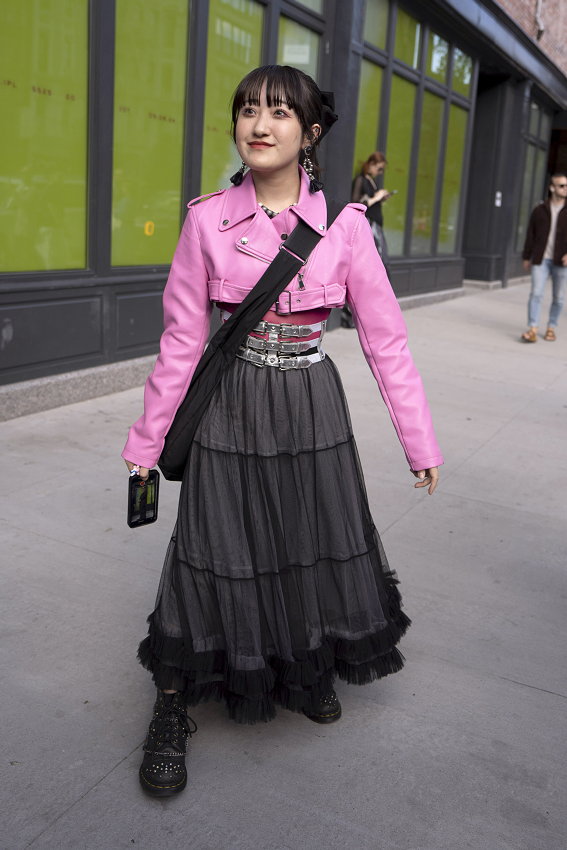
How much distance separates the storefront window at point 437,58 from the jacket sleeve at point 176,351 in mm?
11810

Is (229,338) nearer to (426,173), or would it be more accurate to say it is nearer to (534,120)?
(426,173)

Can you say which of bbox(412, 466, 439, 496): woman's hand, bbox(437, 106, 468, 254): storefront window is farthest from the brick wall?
bbox(412, 466, 439, 496): woman's hand

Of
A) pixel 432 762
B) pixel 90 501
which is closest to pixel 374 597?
pixel 432 762

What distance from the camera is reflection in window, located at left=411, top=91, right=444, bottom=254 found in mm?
13477

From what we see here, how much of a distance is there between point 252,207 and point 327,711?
4.99 feet

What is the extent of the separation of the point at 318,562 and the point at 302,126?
3.96 feet

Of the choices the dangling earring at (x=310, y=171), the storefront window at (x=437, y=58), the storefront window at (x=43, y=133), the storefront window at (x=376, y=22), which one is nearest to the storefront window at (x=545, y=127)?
the storefront window at (x=437, y=58)

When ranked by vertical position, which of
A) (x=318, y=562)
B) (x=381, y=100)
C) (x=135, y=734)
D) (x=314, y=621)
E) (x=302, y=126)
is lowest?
(x=135, y=734)

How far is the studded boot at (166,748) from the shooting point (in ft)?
7.71

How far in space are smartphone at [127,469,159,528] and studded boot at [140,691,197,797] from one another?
0.51 metres

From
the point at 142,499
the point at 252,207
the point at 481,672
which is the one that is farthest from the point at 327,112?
the point at 481,672

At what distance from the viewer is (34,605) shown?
336 cm

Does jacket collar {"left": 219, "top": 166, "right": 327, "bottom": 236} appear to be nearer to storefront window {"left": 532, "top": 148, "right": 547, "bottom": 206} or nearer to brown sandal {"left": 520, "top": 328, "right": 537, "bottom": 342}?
brown sandal {"left": 520, "top": 328, "right": 537, "bottom": 342}

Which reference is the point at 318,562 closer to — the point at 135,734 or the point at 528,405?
the point at 135,734
